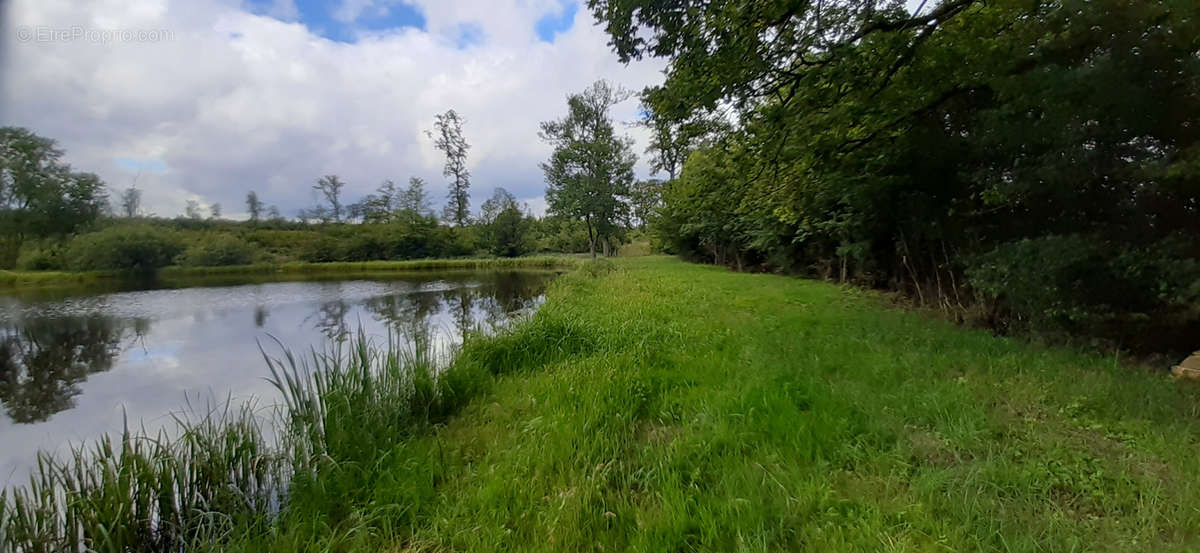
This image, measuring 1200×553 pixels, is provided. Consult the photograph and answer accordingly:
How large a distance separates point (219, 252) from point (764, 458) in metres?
41.1

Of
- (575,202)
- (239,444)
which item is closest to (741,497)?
(239,444)

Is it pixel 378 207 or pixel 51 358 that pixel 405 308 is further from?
pixel 378 207

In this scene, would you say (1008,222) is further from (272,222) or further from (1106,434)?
(272,222)

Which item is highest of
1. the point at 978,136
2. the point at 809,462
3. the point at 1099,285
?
the point at 978,136

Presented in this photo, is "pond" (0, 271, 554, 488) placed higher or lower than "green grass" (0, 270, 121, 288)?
lower

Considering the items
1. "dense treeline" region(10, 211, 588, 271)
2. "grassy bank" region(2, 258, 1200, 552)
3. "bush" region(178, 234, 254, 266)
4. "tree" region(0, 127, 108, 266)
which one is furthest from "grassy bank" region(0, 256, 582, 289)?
"grassy bank" region(2, 258, 1200, 552)

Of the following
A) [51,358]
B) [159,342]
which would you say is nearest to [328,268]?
[159,342]

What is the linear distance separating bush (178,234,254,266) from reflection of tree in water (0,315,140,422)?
2215cm

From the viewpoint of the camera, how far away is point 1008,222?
4910 millimetres

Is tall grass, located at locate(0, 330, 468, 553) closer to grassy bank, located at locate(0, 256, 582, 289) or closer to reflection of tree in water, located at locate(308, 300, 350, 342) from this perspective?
reflection of tree in water, located at locate(308, 300, 350, 342)

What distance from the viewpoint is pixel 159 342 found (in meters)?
8.84

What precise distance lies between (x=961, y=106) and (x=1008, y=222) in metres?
1.74

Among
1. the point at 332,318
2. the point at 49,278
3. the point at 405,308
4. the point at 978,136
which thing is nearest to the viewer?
the point at 978,136

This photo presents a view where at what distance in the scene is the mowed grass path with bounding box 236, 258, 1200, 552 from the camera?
181 centimetres
